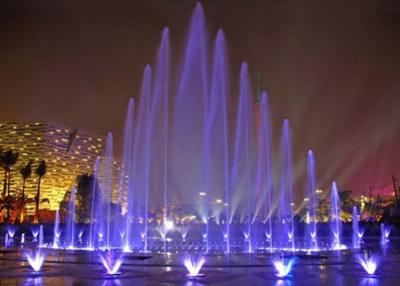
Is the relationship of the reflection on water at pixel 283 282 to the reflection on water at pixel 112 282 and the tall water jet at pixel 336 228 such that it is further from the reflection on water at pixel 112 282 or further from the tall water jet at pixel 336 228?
the tall water jet at pixel 336 228

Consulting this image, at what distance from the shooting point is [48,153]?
134500 mm

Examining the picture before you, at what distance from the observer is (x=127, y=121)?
114ft

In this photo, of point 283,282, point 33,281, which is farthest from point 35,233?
point 283,282

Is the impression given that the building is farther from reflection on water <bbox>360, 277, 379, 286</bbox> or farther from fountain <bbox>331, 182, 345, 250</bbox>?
reflection on water <bbox>360, 277, 379, 286</bbox>

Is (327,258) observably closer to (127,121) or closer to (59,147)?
(127,121)

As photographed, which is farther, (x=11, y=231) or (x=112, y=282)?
(x=11, y=231)

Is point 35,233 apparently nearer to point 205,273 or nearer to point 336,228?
point 336,228

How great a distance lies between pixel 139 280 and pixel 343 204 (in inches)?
3369

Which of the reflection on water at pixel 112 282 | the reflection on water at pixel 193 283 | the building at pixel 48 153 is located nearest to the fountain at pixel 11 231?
the reflection on water at pixel 112 282

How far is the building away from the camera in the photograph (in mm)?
129500

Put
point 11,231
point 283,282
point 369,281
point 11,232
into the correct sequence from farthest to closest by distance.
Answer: point 11,231
point 11,232
point 369,281
point 283,282

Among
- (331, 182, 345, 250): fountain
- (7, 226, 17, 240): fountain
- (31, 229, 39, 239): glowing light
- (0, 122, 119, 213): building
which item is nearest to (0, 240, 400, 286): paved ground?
(331, 182, 345, 250): fountain

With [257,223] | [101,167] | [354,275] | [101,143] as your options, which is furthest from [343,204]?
[101,143]

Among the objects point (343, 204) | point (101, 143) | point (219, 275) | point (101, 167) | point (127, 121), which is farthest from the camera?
point (101, 143)
